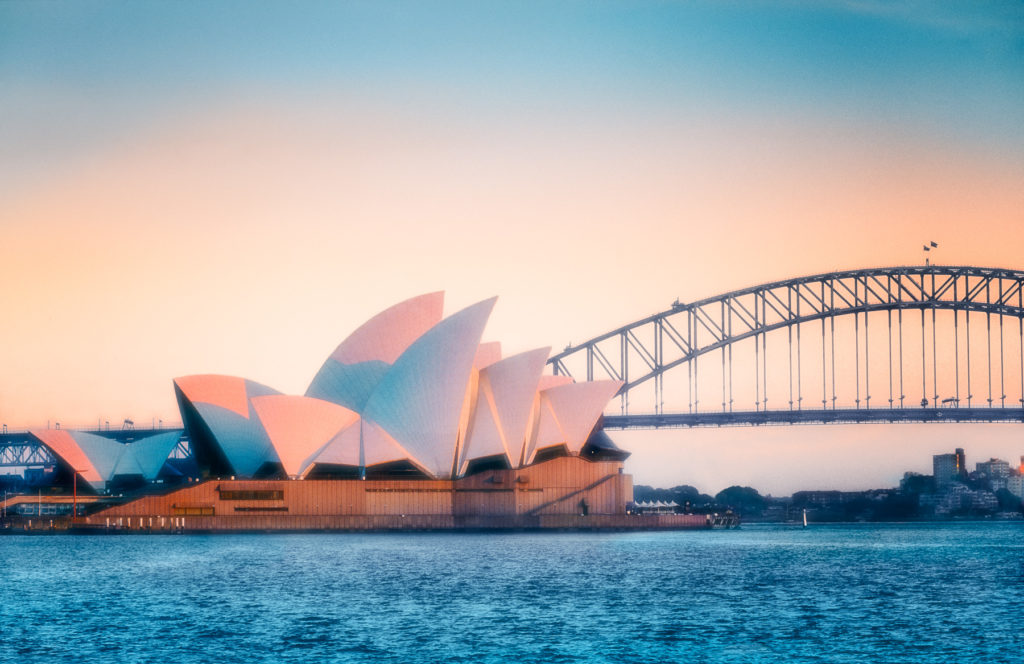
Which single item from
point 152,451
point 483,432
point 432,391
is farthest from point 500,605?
point 152,451

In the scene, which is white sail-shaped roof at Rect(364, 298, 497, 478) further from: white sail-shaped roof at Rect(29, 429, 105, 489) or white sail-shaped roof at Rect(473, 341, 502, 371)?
white sail-shaped roof at Rect(29, 429, 105, 489)

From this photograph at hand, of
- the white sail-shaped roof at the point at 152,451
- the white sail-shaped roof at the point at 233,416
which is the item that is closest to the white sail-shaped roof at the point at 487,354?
the white sail-shaped roof at the point at 233,416

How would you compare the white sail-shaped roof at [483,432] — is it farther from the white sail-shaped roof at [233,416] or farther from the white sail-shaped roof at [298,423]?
the white sail-shaped roof at [233,416]

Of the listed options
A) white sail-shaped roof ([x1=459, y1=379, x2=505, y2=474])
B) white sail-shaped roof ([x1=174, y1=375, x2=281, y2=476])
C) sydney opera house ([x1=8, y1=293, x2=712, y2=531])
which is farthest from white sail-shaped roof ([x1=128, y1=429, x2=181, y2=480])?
white sail-shaped roof ([x1=459, y1=379, x2=505, y2=474])

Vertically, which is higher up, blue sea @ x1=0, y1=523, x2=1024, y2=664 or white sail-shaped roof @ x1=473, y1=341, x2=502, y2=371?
white sail-shaped roof @ x1=473, y1=341, x2=502, y2=371

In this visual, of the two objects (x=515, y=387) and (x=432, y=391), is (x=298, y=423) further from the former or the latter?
(x=515, y=387)

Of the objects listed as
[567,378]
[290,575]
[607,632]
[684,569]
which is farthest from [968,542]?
[607,632]

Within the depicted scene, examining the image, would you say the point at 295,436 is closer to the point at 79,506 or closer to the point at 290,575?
the point at 79,506
